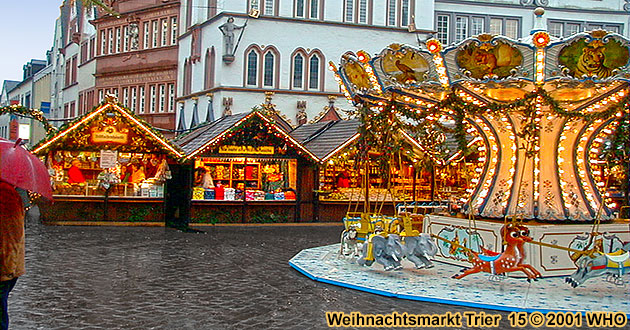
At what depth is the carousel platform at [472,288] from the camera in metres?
10.5

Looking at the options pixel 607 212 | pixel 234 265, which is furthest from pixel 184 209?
pixel 607 212

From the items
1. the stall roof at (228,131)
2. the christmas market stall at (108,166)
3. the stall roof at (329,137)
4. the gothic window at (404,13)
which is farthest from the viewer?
the gothic window at (404,13)

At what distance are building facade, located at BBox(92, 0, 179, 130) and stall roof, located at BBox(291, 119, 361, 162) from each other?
17214mm

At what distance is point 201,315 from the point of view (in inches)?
371

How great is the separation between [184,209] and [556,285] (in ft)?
43.1

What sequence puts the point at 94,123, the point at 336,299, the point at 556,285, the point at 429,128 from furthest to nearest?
the point at 94,123 → the point at 429,128 → the point at 556,285 → the point at 336,299

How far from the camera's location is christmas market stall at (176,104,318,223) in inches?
899

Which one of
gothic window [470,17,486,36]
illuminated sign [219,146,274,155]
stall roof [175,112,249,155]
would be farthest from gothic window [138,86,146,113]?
illuminated sign [219,146,274,155]

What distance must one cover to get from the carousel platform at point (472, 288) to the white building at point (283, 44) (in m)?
23.3

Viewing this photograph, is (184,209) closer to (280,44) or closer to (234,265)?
(234,265)

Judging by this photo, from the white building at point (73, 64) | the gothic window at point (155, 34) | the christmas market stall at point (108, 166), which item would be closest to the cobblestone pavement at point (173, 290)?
the christmas market stall at point (108, 166)

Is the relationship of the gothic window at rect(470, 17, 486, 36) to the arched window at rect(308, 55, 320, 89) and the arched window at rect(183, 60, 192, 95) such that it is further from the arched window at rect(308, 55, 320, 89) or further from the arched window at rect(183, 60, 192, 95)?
the arched window at rect(183, 60, 192, 95)

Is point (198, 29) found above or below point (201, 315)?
above

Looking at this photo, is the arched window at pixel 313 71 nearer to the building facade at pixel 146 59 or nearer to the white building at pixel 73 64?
the building facade at pixel 146 59
